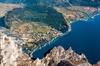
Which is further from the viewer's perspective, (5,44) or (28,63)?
(28,63)

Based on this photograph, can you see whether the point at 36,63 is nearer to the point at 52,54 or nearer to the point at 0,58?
the point at 0,58

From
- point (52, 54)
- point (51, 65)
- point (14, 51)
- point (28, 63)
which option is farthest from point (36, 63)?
point (52, 54)

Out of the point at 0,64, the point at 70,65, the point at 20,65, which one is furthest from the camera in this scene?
the point at 70,65

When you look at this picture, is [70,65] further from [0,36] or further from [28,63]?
[0,36]

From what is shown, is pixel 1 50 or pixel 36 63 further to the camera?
pixel 36 63

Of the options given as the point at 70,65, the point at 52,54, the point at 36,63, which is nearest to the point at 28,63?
the point at 36,63

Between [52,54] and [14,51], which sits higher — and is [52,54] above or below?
below

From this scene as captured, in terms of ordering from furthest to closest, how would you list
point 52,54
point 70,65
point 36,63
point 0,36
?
point 52,54 → point 70,65 → point 36,63 → point 0,36

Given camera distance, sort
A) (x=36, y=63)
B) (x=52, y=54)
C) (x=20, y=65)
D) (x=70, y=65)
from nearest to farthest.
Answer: (x=20, y=65)
(x=36, y=63)
(x=70, y=65)
(x=52, y=54)

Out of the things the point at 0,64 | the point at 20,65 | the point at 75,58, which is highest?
the point at 0,64
